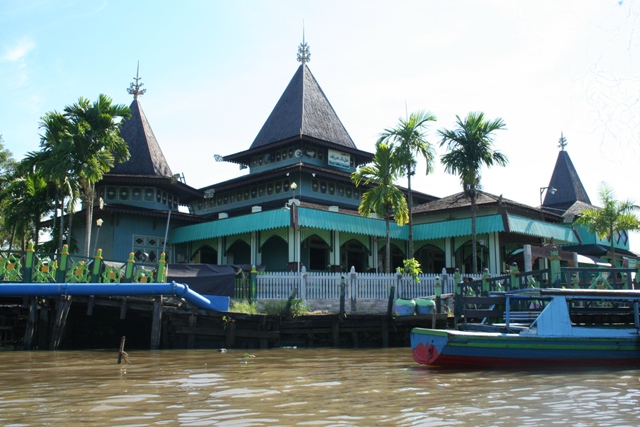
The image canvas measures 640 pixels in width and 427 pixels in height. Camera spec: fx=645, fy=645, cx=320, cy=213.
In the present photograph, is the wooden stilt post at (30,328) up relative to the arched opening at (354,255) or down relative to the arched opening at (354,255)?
down

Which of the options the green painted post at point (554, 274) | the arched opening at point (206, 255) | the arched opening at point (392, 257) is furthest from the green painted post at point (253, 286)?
the arched opening at point (206, 255)

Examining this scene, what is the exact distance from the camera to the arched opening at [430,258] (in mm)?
36000

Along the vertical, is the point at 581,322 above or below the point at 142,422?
above

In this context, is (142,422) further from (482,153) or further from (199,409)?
(482,153)

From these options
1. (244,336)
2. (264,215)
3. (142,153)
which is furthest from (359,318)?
(142,153)

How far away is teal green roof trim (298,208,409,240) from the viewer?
28.0 metres

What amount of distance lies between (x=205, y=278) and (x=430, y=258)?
679 inches

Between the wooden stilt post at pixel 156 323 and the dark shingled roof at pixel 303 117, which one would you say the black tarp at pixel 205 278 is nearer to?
the wooden stilt post at pixel 156 323

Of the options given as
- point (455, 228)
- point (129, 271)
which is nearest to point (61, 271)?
point (129, 271)

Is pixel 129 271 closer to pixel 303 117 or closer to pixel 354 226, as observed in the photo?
pixel 354 226

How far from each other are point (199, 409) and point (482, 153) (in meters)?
22.9

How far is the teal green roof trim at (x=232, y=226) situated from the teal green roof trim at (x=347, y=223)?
920mm

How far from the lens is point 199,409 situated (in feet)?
29.6

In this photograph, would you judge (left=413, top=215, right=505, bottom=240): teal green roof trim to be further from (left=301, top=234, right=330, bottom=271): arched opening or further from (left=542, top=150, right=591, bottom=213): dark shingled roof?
(left=542, top=150, right=591, bottom=213): dark shingled roof
